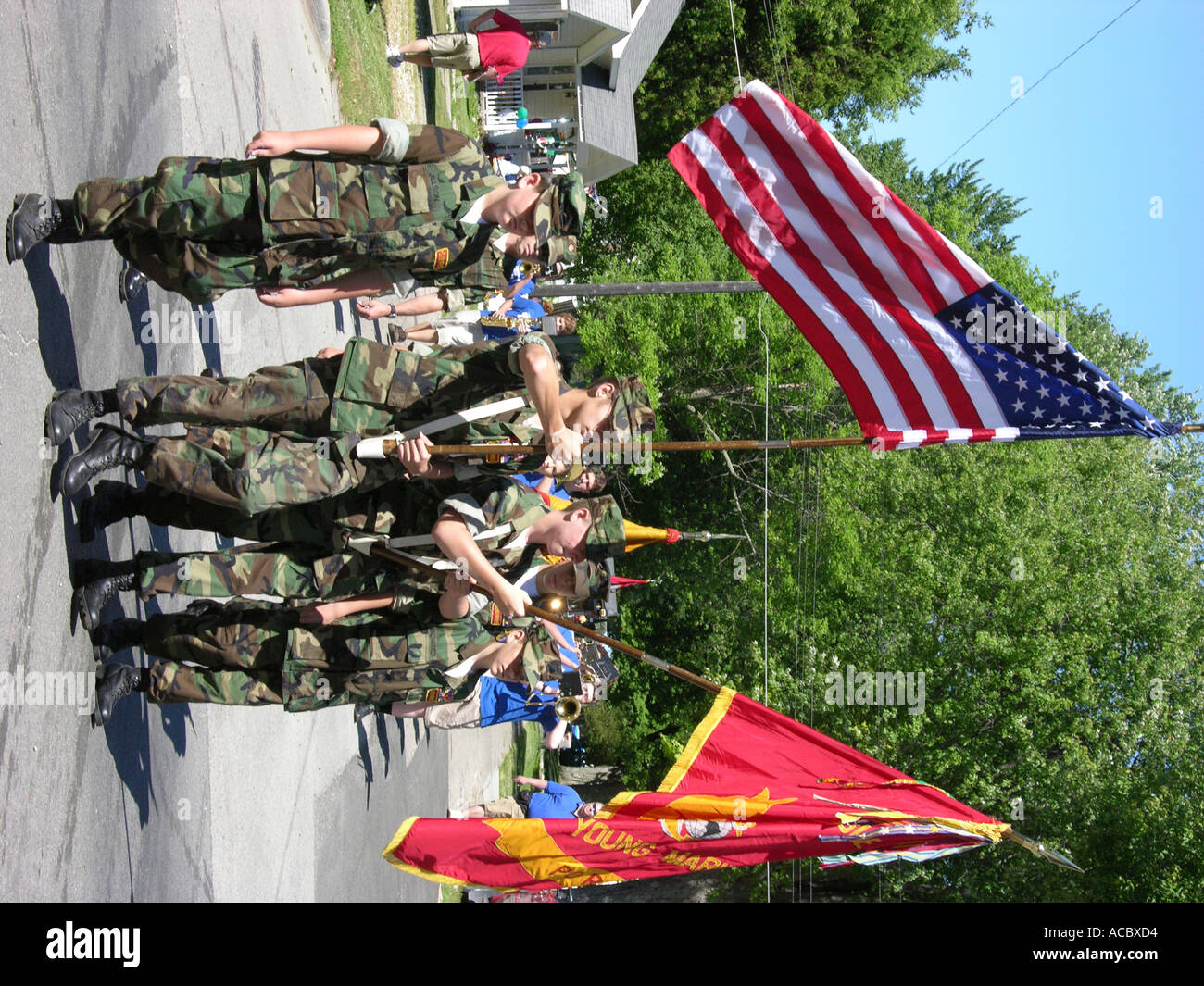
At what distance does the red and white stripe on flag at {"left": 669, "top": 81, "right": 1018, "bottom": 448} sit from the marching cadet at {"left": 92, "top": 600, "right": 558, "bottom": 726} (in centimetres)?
307

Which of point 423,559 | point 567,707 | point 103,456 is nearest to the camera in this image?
point 103,456

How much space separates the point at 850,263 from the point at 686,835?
3589 mm

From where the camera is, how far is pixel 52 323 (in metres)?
6.10

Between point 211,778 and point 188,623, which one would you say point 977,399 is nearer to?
point 188,623

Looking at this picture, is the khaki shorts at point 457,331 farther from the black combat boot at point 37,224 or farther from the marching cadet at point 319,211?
the black combat boot at point 37,224

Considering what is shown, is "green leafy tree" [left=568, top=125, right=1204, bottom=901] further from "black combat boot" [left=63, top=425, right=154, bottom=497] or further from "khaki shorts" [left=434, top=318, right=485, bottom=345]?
"black combat boot" [left=63, top=425, right=154, bottom=497]

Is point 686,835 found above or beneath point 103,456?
beneath

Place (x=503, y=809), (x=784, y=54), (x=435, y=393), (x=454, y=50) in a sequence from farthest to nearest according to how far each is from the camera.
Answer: (x=784, y=54)
(x=503, y=809)
(x=454, y=50)
(x=435, y=393)

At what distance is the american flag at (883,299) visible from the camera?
19.2 ft

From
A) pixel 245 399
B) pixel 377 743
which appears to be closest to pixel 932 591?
pixel 377 743

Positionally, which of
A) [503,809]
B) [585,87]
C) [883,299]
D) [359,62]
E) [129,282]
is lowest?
[503,809]

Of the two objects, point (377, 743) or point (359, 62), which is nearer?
point (377, 743)

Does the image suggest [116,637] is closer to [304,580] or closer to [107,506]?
[107,506]

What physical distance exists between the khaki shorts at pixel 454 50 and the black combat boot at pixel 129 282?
10453 millimetres
